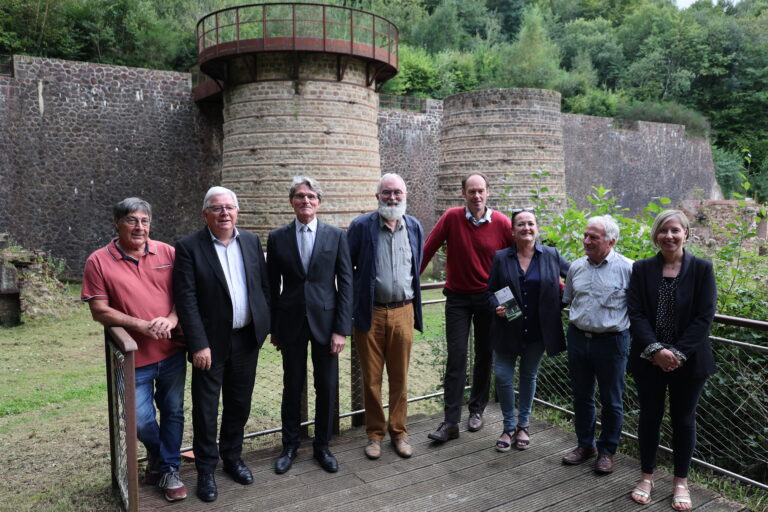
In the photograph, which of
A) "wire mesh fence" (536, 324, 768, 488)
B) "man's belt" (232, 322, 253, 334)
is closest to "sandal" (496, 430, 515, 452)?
"wire mesh fence" (536, 324, 768, 488)

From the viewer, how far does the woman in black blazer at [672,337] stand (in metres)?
2.92

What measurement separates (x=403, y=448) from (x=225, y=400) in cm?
117

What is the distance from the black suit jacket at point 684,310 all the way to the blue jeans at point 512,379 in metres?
0.73

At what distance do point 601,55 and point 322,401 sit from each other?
131ft

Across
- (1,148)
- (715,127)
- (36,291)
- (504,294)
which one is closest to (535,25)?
(715,127)

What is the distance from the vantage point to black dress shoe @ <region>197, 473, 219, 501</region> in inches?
123

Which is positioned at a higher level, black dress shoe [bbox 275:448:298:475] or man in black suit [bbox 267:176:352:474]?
man in black suit [bbox 267:176:352:474]

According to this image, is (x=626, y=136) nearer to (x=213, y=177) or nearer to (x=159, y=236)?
(x=213, y=177)

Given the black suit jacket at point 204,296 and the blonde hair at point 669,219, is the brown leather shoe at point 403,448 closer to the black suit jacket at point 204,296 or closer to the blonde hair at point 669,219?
the black suit jacket at point 204,296

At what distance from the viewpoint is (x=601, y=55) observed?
37906 millimetres

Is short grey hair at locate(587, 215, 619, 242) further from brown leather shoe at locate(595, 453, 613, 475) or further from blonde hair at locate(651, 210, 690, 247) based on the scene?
brown leather shoe at locate(595, 453, 613, 475)

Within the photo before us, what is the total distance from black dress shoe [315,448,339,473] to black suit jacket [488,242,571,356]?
1.25 m

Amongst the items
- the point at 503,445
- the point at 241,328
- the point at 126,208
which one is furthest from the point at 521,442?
the point at 126,208

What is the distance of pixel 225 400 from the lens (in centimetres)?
336
